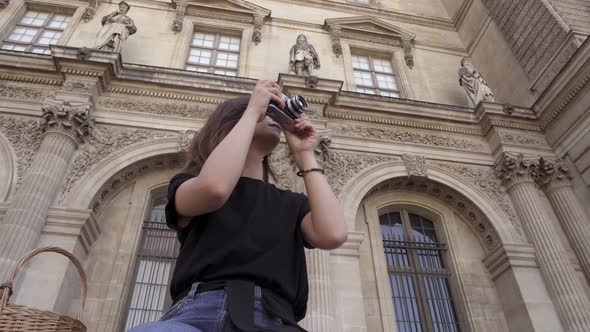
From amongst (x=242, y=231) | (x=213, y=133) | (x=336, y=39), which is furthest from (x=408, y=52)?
(x=242, y=231)

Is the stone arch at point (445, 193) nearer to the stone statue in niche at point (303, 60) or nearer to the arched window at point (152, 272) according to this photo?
the stone statue in niche at point (303, 60)

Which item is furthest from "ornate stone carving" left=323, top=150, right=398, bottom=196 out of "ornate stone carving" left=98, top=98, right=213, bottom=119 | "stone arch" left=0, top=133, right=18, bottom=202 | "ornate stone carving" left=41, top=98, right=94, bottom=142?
"stone arch" left=0, top=133, right=18, bottom=202

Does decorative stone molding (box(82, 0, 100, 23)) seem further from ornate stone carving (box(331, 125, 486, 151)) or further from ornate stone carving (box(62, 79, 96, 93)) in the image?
ornate stone carving (box(331, 125, 486, 151))

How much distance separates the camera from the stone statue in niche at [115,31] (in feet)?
29.2

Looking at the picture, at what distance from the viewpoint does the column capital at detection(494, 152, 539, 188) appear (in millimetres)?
8727

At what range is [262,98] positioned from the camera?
5.65 feet

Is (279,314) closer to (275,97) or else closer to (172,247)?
Answer: (275,97)

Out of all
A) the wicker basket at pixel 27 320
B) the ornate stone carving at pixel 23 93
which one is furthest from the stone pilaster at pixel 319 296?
the ornate stone carving at pixel 23 93

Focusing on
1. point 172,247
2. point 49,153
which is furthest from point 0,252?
point 172,247

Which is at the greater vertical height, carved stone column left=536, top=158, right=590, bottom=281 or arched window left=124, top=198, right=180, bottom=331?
carved stone column left=536, top=158, right=590, bottom=281

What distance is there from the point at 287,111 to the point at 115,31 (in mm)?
8962

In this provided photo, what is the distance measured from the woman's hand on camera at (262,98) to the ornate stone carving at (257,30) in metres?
9.88

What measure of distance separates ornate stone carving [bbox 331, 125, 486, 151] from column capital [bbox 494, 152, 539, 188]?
2.68ft

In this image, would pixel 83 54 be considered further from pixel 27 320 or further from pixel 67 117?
pixel 27 320
